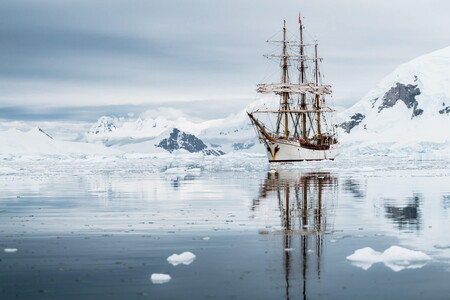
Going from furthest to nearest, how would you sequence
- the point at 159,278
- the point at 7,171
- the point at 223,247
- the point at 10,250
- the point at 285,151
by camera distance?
the point at 285,151 → the point at 7,171 → the point at 223,247 → the point at 10,250 → the point at 159,278

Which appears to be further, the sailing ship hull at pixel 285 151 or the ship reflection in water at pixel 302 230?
the sailing ship hull at pixel 285 151

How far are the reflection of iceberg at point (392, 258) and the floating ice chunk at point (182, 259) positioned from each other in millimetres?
2602

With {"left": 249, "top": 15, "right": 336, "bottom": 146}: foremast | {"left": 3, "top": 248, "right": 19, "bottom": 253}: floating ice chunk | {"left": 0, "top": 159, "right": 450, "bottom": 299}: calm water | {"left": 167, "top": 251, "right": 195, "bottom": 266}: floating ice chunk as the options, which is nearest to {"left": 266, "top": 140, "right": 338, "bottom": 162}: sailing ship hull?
{"left": 249, "top": 15, "right": 336, "bottom": 146}: foremast

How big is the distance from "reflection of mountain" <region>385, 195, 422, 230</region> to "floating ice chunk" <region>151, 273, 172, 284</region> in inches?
289

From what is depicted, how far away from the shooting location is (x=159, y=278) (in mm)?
9219

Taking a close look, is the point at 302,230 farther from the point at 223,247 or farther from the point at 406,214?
the point at 406,214

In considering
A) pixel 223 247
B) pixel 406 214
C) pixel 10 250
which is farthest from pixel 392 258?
pixel 406 214

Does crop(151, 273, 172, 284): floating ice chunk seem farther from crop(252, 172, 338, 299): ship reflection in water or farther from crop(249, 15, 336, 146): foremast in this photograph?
crop(249, 15, 336, 146): foremast

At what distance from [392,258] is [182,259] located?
3414mm

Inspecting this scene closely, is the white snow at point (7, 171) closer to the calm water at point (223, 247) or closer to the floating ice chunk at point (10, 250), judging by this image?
the calm water at point (223, 247)

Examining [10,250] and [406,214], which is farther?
[406,214]

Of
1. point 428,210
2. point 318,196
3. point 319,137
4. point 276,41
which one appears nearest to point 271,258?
point 428,210

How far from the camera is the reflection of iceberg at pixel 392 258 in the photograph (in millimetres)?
10234

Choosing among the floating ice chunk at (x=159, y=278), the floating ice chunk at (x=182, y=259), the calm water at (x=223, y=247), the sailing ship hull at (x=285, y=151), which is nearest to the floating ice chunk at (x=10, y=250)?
the calm water at (x=223, y=247)
